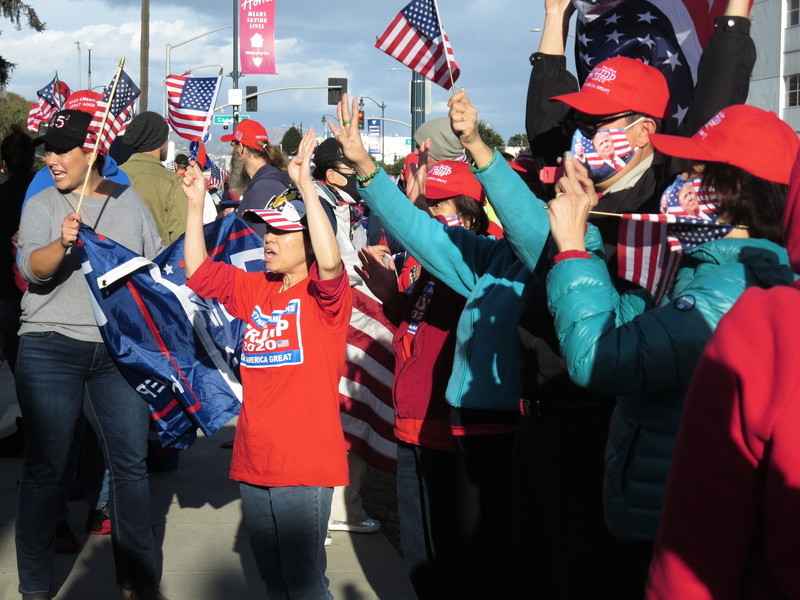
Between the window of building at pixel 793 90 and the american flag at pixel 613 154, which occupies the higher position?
the american flag at pixel 613 154

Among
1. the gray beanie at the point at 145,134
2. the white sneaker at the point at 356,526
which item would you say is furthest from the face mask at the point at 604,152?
the gray beanie at the point at 145,134

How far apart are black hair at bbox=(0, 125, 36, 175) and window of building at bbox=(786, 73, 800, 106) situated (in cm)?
4411

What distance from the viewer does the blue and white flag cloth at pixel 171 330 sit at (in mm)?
5049

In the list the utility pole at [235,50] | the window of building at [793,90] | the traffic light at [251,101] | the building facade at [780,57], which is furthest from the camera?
the window of building at [793,90]

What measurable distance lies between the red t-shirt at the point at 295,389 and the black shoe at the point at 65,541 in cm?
225

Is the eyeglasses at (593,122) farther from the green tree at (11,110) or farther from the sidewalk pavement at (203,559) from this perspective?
the green tree at (11,110)

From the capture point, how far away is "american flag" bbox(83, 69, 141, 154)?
17.1 feet

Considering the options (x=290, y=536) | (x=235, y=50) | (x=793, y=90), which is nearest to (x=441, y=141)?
(x=290, y=536)

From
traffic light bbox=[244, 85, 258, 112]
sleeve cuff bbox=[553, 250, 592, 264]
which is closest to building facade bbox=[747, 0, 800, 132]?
traffic light bbox=[244, 85, 258, 112]

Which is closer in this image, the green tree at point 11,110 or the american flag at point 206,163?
the american flag at point 206,163

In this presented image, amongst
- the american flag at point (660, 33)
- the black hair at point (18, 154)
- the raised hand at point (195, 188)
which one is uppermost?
the american flag at point (660, 33)

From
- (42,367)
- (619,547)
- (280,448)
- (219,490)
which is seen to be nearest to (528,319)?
(619,547)

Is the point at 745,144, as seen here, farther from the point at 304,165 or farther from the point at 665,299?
the point at 304,165

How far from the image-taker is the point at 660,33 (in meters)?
4.23
